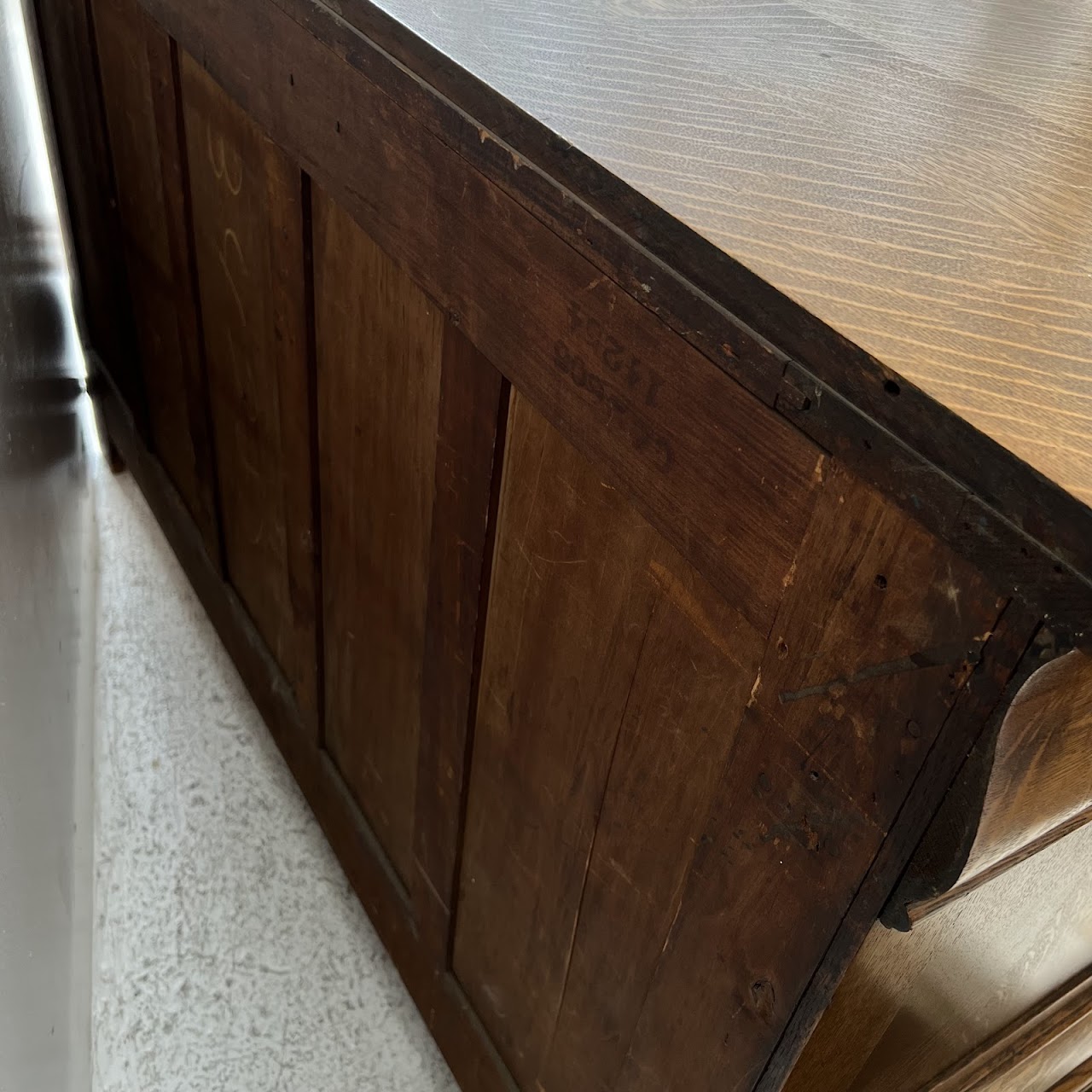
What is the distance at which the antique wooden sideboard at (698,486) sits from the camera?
0.34 metres

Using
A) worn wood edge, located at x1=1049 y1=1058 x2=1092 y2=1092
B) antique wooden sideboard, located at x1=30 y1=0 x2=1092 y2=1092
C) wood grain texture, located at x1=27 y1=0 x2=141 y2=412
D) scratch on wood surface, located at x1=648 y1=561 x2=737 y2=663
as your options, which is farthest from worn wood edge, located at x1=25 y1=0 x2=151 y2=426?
worn wood edge, located at x1=1049 y1=1058 x2=1092 y2=1092

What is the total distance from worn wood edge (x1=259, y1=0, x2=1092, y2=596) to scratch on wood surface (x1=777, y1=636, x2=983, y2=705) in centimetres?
3

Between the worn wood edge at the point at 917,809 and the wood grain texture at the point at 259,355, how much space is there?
1.95 feet

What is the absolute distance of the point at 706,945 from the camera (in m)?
0.52

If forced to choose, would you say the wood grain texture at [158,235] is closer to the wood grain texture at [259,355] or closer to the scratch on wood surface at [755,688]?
the wood grain texture at [259,355]

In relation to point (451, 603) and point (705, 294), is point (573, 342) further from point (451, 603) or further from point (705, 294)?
point (451, 603)

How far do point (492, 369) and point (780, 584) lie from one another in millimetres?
231

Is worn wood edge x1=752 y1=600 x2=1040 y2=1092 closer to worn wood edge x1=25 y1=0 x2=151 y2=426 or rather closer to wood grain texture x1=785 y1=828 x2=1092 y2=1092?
wood grain texture x1=785 y1=828 x2=1092 y2=1092

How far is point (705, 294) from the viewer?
0.38 metres

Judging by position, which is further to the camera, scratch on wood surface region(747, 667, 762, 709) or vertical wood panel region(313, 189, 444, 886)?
vertical wood panel region(313, 189, 444, 886)

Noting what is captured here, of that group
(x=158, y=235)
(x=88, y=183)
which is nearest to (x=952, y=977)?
(x=158, y=235)

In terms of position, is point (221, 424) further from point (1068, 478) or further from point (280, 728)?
point (1068, 478)

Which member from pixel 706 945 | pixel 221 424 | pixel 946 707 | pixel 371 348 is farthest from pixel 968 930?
pixel 221 424

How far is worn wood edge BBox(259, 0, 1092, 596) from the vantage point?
0.96 ft
